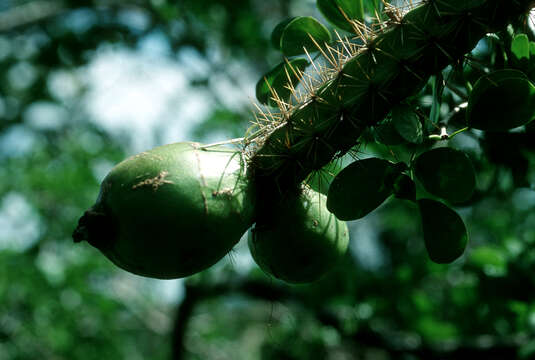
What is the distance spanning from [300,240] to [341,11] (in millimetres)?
615

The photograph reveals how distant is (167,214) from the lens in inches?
38.3

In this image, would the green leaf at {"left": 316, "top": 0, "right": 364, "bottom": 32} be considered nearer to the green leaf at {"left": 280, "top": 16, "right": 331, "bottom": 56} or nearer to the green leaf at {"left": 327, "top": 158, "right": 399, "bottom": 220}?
the green leaf at {"left": 280, "top": 16, "right": 331, "bottom": 56}

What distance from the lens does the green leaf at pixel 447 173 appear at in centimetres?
104

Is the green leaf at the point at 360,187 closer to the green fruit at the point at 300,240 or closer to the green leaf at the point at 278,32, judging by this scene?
the green fruit at the point at 300,240

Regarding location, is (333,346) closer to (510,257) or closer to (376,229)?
(510,257)

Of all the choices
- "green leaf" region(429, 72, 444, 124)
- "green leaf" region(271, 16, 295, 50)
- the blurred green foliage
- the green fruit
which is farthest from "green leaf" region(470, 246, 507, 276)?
"green leaf" region(271, 16, 295, 50)

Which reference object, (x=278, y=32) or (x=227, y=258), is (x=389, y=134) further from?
(x=227, y=258)

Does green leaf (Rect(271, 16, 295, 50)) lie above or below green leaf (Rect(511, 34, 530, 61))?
above

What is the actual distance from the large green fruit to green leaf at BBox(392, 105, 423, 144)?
1.34 feet

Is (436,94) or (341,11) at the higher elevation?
(341,11)

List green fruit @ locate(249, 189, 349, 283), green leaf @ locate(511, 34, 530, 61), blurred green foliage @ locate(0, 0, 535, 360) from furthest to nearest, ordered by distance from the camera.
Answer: blurred green foliage @ locate(0, 0, 535, 360)
green fruit @ locate(249, 189, 349, 283)
green leaf @ locate(511, 34, 530, 61)

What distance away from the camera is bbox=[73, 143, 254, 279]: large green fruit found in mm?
978

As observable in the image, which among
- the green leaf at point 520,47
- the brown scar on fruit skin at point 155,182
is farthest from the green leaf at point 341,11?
the brown scar on fruit skin at point 155,182

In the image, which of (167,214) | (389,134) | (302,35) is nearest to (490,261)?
(389,134)
